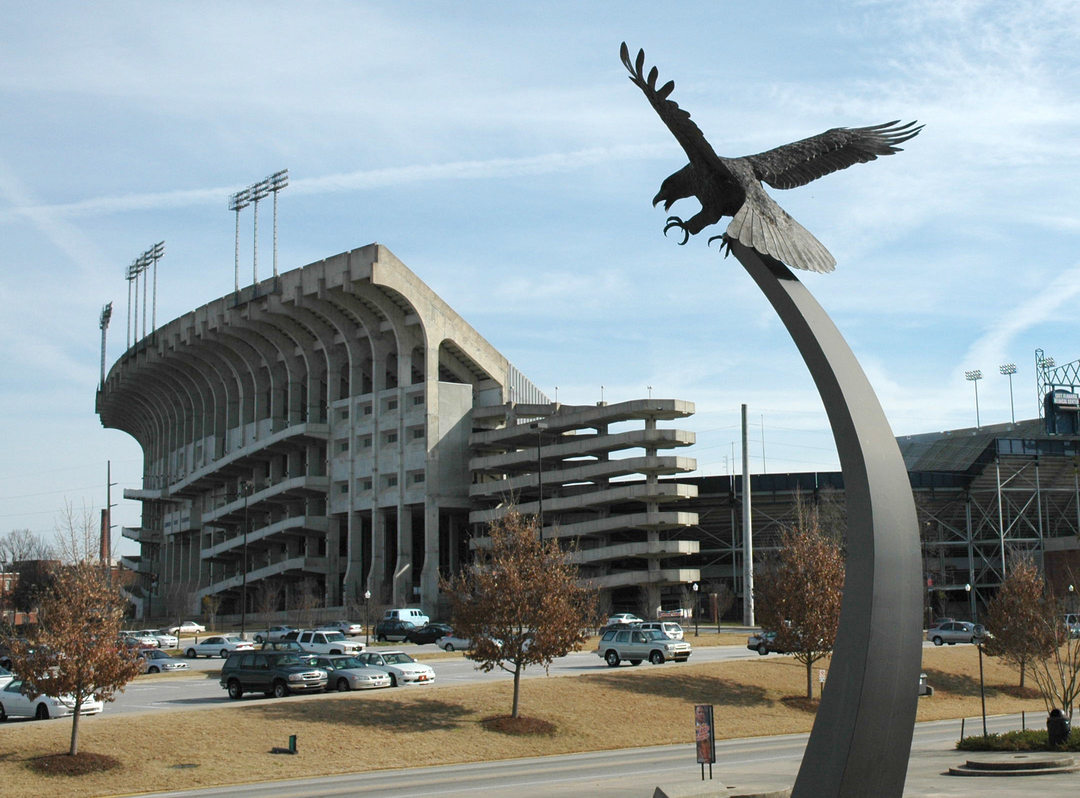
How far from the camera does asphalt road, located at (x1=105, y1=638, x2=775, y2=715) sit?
34.7 meters

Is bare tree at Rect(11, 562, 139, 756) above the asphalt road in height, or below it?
above

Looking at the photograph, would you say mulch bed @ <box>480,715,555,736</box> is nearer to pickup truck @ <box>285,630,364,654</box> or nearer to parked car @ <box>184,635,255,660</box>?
pickup truck @ <box>285,630,364,654</box>

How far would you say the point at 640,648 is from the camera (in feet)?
148

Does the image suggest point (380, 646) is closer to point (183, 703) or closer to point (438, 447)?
point (183, 703)

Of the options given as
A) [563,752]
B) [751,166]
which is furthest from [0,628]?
[751,166]

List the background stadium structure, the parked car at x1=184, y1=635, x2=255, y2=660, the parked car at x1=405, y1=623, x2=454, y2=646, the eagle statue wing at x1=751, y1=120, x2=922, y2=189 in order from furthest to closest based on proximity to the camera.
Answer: the background stadium structure → the parked car at x1=405, y1=623, x2=454, y2=646 → the parked car at x1=184, y1=635, x2=255, y2=660 → the eagle statue wing at x1=751, y1=120, x2=922, y2=189

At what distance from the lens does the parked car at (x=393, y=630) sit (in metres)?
61.2

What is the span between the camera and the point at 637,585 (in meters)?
82.8

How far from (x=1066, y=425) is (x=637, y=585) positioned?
112 feet

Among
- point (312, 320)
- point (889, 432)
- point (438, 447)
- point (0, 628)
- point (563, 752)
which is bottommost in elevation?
point (563, 752)

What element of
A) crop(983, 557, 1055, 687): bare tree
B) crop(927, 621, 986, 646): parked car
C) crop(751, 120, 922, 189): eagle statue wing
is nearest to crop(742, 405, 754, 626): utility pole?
crop(927, 621, 986, 646): parked car

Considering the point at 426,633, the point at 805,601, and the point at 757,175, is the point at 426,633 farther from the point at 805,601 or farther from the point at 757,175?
the point at 757,175

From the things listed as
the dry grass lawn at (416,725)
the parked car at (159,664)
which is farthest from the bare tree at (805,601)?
the parked car at (159,664)

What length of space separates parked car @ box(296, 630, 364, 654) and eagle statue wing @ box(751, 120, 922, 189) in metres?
38.3
